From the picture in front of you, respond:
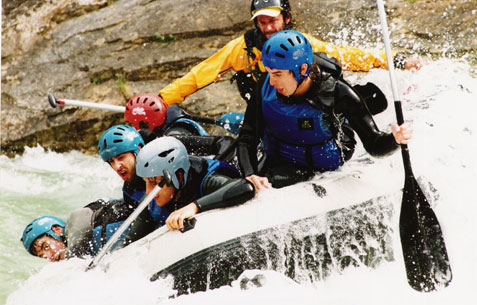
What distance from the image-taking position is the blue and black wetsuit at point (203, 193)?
9.82 ft

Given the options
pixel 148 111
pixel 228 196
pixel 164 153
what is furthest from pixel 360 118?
pixel 148 111

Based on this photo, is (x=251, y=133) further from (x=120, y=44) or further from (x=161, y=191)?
(x=120, y=44)

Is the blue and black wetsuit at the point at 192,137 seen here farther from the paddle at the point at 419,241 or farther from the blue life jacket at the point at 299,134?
the paddle at the point at 419,241

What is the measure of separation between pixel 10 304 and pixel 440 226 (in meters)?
2.48

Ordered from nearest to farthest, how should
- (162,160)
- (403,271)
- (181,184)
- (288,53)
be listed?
(288,53) → (162,160) → (181,184) → (403,271)

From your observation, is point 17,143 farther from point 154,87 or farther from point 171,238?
point 171,238

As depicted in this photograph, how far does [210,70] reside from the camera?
4.37 m

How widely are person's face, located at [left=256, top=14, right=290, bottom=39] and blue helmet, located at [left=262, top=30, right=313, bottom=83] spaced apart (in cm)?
103

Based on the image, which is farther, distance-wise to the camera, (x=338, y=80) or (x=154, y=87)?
(x=154, y=87)

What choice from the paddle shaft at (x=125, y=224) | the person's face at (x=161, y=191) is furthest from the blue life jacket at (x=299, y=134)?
the paddle shaft at (x=125, y=224)

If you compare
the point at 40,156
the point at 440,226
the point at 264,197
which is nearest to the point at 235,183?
the point at 264,197

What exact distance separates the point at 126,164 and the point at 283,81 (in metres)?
1.19

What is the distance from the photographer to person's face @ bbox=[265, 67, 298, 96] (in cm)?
296

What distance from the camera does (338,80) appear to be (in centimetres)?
306
